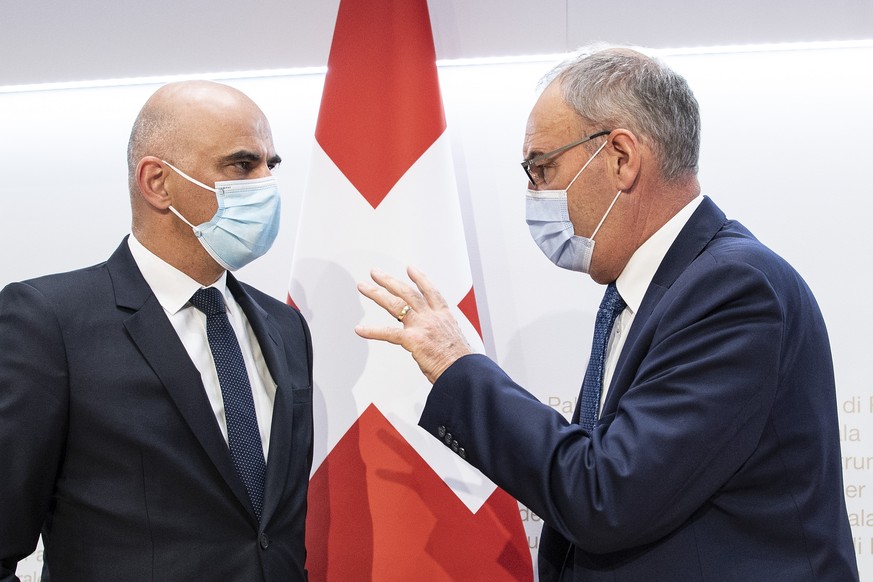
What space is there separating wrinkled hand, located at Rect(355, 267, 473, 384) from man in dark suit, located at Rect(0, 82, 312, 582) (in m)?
0.45

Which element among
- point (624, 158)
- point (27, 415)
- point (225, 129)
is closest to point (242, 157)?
point (225, 129)

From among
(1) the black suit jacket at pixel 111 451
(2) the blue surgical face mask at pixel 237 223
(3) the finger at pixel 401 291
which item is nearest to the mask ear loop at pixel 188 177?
(2) the blue surgical face mask at pixel 237 223

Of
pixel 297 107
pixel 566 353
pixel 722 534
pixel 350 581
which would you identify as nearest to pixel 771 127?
pixel 566 353

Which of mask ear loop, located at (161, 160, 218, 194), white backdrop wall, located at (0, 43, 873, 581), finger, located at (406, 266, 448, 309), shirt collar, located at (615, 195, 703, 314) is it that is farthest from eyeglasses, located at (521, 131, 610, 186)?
white backdrop wall, located at (0, 43, 873, 581)

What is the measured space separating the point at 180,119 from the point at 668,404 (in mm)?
1302

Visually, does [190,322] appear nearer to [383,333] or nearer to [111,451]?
[111,451]

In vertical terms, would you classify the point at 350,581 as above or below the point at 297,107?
below

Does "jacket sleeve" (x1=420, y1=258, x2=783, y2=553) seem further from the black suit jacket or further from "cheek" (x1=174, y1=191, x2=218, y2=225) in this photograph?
"cheek" (x1=174, y1=191, x2=218, y2=225)

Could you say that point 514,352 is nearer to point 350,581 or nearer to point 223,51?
point 350,581

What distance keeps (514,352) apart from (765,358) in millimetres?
1566

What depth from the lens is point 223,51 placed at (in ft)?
9.75

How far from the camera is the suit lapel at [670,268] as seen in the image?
5.27ft

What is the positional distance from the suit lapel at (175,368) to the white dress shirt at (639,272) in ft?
2.68

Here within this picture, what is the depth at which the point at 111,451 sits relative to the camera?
1742mm
